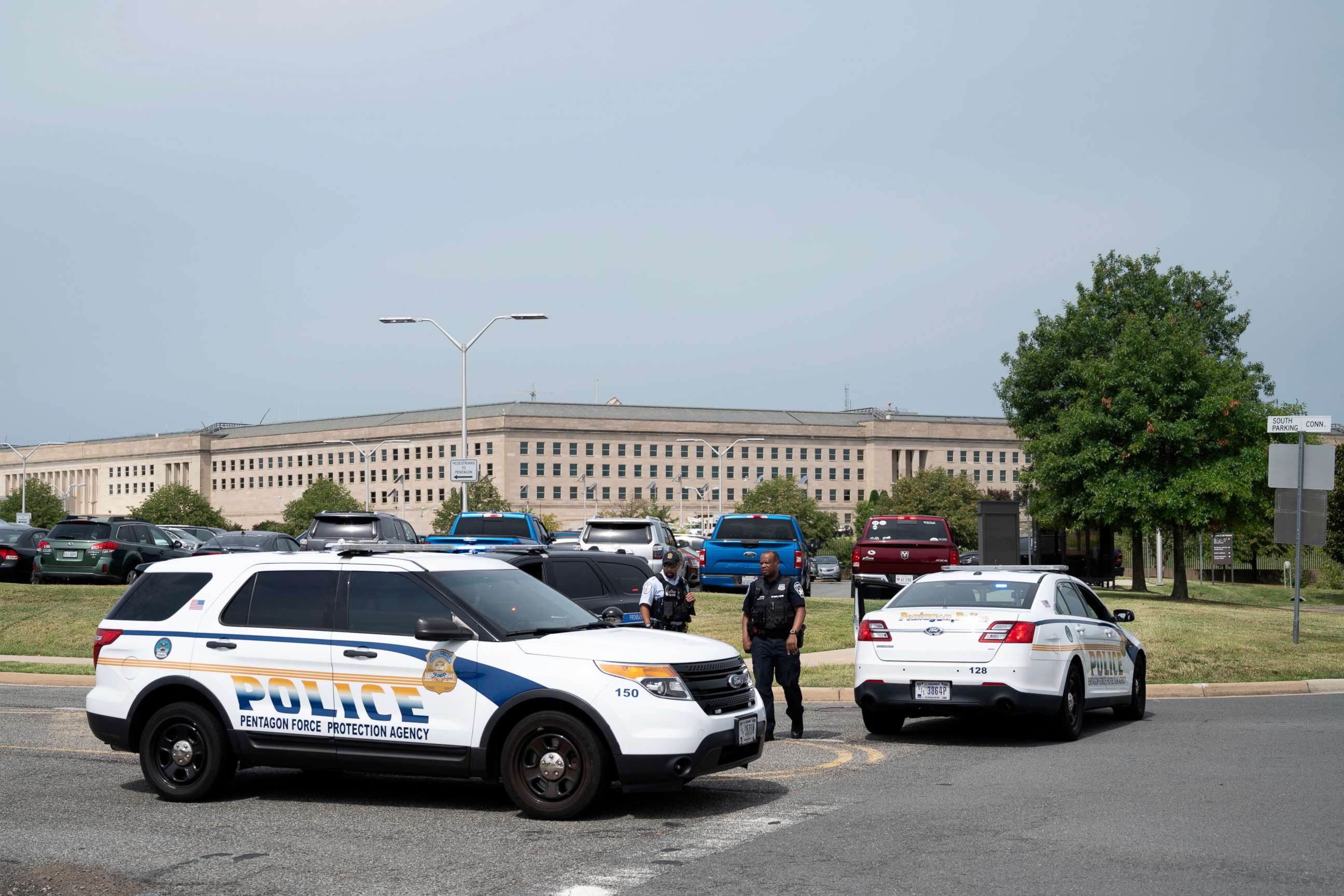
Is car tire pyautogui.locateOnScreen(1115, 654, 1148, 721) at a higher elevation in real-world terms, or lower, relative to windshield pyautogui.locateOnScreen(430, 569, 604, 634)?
lower

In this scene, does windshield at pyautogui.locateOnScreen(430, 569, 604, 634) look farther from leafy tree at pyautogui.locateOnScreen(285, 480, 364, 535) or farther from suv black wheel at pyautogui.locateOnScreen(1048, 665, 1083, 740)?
leafy tree at pyautogui.locateOnScreen(285, 480, 364, 535)

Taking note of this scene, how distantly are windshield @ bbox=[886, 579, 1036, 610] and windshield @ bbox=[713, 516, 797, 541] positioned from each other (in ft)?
57.5

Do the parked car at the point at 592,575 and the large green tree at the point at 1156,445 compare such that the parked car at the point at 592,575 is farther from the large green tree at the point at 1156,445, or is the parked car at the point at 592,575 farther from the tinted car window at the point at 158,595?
the large green tree at the point at 1156,445

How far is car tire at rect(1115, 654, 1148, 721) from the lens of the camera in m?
14.4

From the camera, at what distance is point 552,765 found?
873cm

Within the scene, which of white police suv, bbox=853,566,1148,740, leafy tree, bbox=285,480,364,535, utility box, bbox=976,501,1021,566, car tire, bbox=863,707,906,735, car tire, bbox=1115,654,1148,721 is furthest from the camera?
leafy tree, bbox=285,480,364,535

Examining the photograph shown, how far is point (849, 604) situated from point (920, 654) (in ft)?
67.1

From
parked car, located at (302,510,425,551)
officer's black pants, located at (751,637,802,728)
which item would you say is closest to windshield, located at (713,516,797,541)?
parked car, located at (302,510,425,551)

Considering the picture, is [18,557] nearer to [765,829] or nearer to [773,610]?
[773,610]

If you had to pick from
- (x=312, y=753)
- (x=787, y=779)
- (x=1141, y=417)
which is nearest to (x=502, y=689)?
(x=312, y=753)

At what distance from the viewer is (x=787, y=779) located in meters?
10.4

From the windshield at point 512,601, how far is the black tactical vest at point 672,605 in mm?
4982

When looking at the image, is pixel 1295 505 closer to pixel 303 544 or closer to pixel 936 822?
pixel 936 822

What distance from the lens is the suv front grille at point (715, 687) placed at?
8.81m
